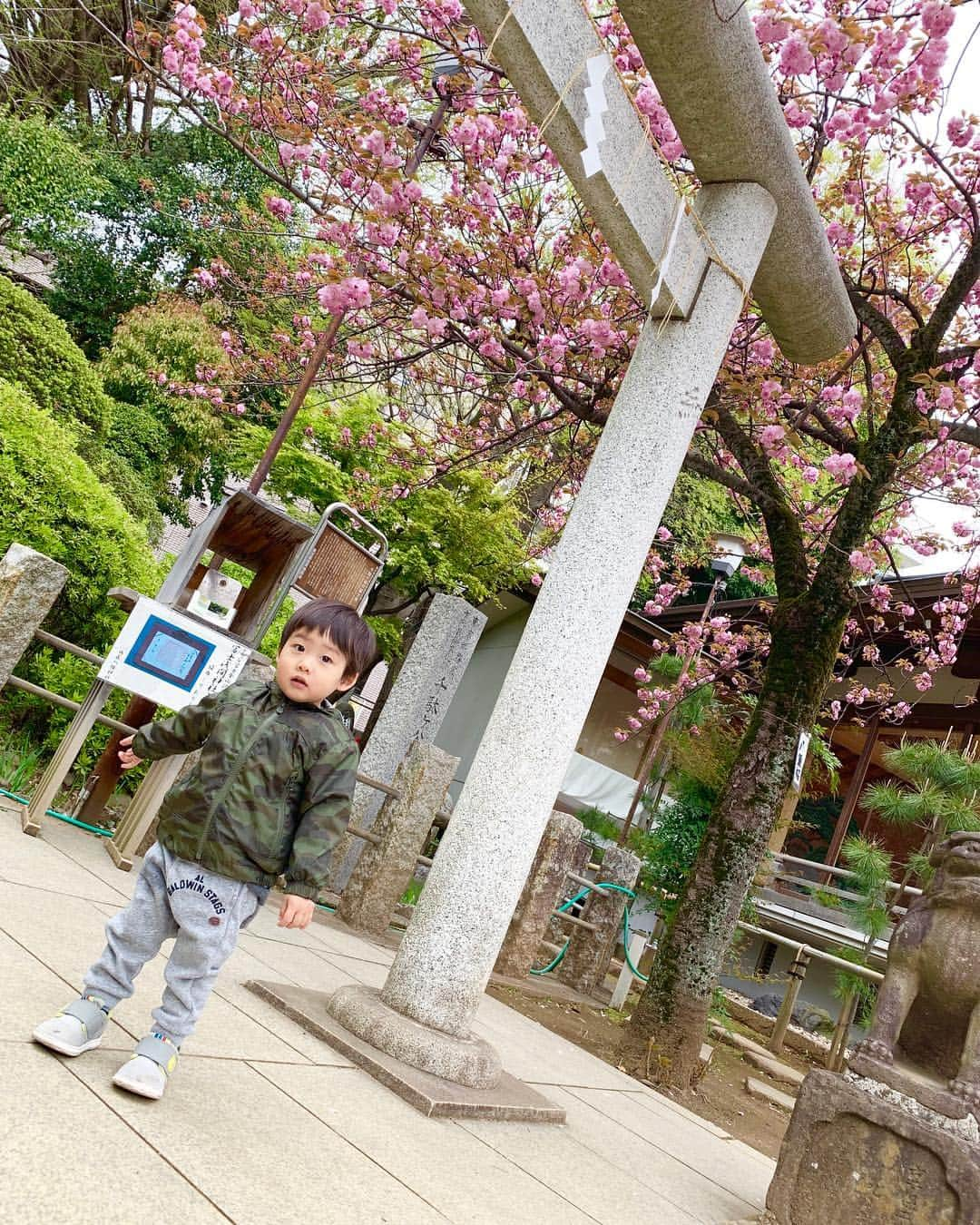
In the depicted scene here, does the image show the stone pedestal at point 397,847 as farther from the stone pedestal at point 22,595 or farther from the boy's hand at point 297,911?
the boy's hand at point 297,911

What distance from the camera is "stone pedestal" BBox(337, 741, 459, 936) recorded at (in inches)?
243

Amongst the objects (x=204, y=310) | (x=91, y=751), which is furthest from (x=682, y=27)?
Result: (x=204, y=310)

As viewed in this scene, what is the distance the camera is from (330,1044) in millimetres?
3352

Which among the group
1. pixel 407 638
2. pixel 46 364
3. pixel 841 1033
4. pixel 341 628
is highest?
pixel 46 364

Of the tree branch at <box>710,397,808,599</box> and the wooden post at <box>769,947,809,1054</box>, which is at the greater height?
the tree branch at <box>710,397,808,599</box>

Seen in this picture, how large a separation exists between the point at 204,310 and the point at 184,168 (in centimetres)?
455

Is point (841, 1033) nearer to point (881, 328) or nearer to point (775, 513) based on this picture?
point (775, 513)

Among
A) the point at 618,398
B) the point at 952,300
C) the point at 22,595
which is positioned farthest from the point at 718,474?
the point at 22,595

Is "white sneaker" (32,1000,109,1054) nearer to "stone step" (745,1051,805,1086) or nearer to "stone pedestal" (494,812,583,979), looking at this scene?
"stone pedestal" (494,812,583,979)

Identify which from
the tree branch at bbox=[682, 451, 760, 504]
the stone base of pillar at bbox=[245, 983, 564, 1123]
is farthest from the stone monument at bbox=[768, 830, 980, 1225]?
the tree branch at bbox=[682, 451, 760, 504]

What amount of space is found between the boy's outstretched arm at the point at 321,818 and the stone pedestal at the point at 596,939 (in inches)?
227

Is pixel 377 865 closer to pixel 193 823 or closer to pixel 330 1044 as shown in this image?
pixel 330 1044

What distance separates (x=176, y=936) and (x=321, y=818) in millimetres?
521

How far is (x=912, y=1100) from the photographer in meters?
3.30
